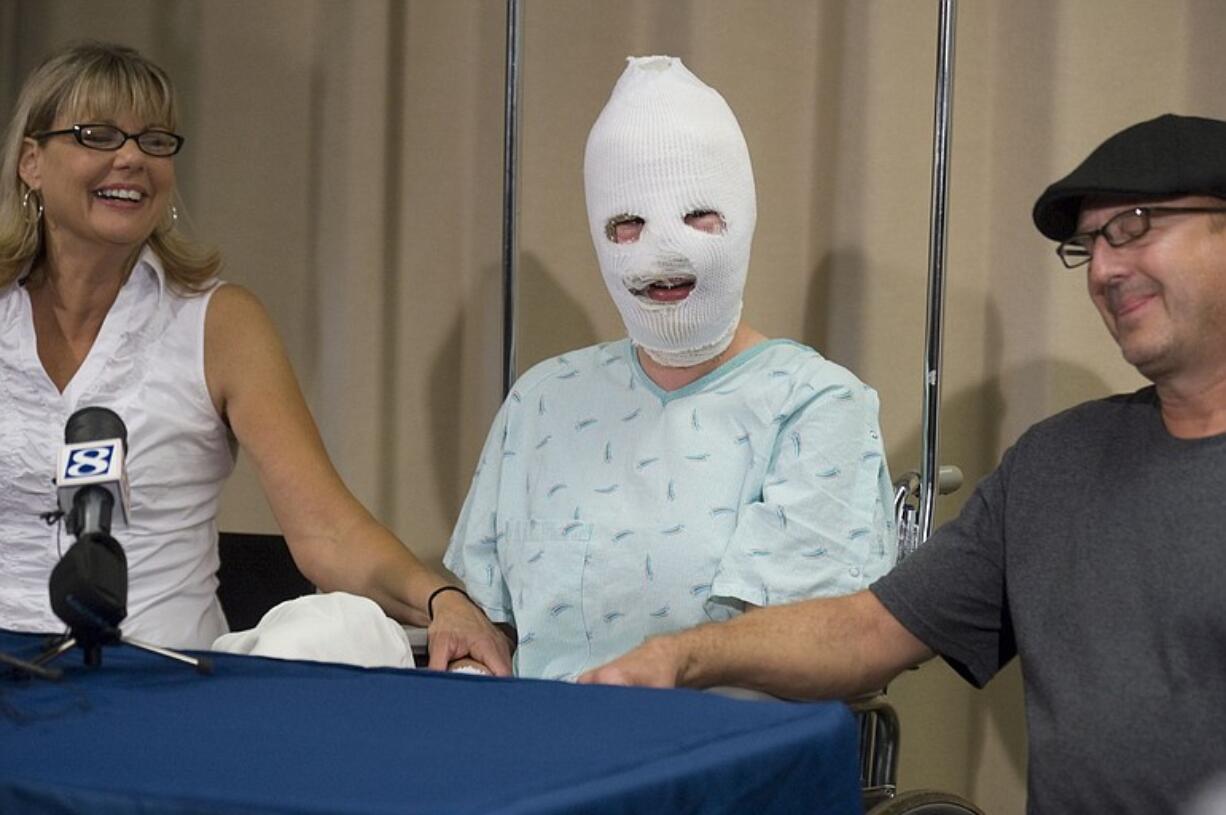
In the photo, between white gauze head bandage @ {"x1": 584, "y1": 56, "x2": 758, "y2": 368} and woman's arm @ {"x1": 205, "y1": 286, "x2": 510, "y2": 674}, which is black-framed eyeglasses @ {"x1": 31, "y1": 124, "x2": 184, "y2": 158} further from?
white gauze head bandage @ {"x1": 584, "y1": 56, "x2": 758, "y2": 368}

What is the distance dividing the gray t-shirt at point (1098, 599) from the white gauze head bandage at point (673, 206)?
0.45 meters

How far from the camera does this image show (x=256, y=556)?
2480mm

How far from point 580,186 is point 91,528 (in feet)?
5.96

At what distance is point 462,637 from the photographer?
186 cm

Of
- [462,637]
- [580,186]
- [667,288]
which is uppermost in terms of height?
[580,186]

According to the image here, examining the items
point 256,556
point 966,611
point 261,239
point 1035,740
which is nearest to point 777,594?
point 966,611

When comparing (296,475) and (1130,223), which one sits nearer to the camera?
(1130,223)

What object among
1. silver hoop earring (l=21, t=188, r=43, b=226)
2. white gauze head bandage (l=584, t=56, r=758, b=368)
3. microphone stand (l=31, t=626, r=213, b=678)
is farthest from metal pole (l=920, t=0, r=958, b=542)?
silver hoop earring (l=21, t=188, r=43, b=226)

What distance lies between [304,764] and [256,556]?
1.55m

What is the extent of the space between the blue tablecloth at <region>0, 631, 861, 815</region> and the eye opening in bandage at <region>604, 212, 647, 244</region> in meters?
0.87

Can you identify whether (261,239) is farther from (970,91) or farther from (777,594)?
(777,594)

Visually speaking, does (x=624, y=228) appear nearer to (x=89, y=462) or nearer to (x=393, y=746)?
(x=89, y=462)

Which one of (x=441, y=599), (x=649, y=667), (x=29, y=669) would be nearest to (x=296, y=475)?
(x=441, y=599)

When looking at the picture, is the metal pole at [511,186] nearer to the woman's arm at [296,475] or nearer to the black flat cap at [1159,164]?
the woman's arm at [296,475]
